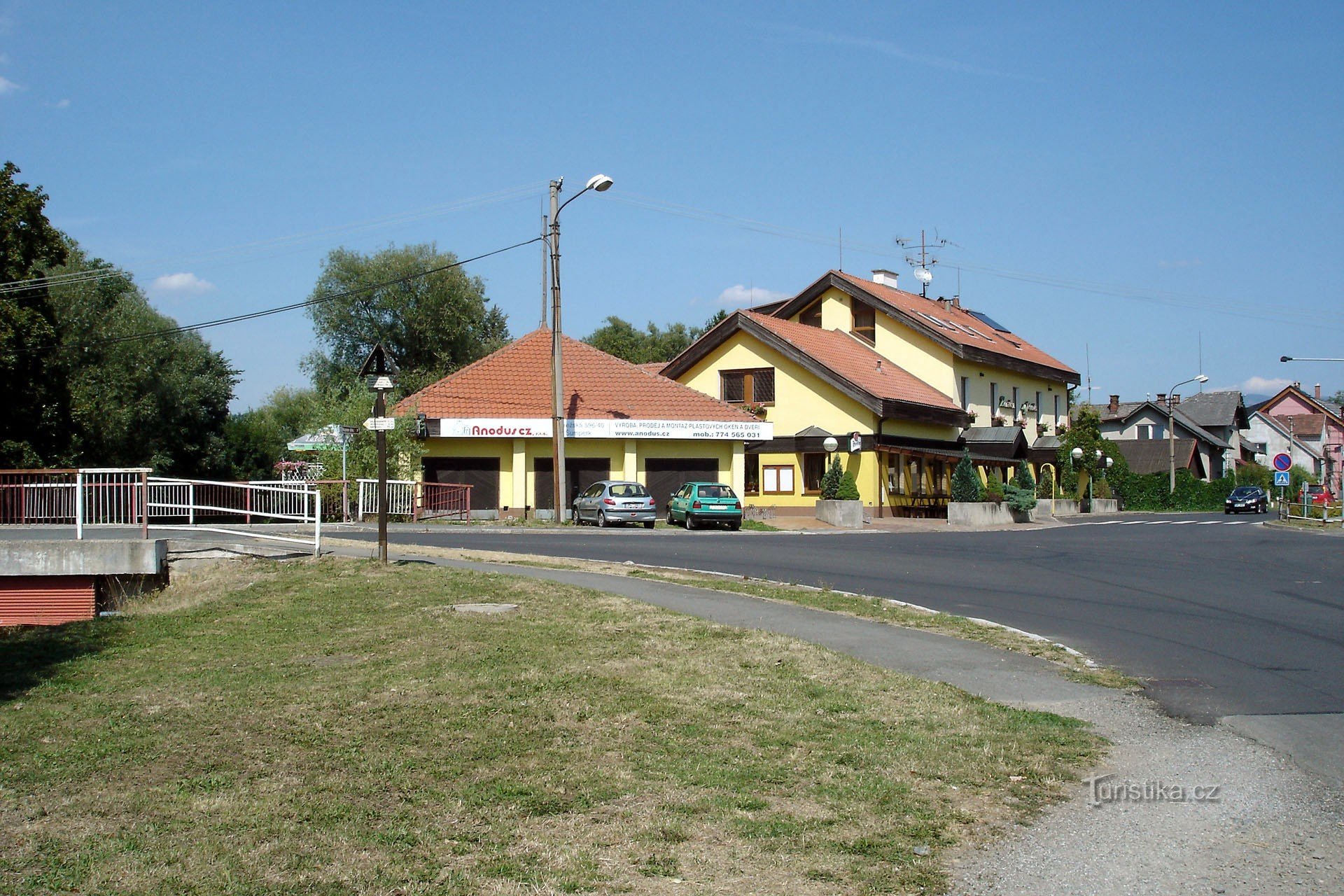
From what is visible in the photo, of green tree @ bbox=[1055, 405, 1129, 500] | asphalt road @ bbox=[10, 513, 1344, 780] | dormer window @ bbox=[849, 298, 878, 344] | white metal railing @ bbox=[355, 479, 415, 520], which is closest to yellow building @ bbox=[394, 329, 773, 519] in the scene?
white metal railing @ bbox=[355, 479, 415, 520]

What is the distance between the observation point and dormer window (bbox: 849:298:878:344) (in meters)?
54.0

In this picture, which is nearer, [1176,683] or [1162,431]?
[1176,683]

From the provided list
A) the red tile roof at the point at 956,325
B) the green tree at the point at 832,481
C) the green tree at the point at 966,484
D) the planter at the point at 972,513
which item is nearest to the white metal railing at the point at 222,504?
the green tree at the point at 832,481

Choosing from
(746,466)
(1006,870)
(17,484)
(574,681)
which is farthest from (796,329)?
(1006,870)

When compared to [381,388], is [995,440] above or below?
above

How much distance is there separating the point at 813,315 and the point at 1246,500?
91.3 ft

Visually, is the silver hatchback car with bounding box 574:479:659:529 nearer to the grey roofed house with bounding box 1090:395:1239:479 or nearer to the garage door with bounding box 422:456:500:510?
the garage door with bounding box 422:456:500:510

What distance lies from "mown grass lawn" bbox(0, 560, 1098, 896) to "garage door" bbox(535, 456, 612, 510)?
28353 millimetres

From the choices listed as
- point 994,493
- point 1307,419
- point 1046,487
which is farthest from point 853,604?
point 1307,419

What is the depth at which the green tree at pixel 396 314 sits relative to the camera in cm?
6219

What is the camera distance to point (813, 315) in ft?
182

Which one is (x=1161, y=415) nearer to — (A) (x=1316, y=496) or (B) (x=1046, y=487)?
(A) (x=1316, y=496)

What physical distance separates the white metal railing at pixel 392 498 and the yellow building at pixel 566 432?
323 cm

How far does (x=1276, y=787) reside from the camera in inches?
252
